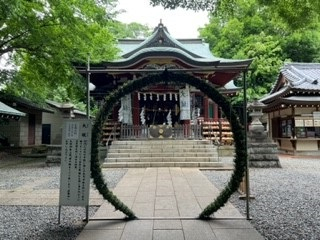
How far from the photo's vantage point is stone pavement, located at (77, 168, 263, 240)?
3896 millimetres

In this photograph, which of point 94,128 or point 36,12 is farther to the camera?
point 36,12

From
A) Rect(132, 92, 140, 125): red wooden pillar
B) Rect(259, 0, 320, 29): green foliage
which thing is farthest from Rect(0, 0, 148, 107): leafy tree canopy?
Rect(259, 0, 320, 29): green foliage

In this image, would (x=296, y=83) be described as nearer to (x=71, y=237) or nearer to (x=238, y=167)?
(x=238, y=167)

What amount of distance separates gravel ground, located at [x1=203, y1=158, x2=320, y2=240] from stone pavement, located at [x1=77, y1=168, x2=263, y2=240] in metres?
0.29

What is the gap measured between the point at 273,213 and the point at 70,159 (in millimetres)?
3270

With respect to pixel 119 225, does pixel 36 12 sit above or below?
above

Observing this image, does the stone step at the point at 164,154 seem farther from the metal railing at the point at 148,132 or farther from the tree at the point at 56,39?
the tree at the point at 56,39

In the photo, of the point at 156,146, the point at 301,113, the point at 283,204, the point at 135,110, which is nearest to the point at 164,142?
the point at 156,146

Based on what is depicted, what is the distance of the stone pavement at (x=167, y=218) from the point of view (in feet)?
12.8

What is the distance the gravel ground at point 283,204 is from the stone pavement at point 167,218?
29cm

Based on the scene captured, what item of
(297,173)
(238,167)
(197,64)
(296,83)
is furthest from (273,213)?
(296,83)

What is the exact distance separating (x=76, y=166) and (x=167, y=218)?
1.52 metres

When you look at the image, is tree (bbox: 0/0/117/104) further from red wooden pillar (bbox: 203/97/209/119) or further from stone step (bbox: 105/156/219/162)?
red wooden pillar (bbox: 203/97/209/119)

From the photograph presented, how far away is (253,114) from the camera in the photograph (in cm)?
1220
